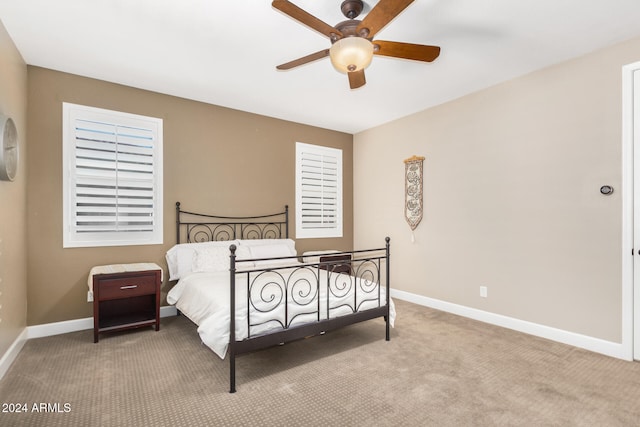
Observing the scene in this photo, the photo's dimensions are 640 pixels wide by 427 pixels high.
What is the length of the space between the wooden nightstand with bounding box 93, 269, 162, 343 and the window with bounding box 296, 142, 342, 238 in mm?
2229

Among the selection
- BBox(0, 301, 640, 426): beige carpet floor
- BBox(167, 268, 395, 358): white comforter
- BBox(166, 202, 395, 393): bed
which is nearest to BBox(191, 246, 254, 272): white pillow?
BBox(166, 202, 395, 393): bed

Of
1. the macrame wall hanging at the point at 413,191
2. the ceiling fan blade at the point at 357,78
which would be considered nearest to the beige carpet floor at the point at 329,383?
the macrame wall hanging at the point at 413,191

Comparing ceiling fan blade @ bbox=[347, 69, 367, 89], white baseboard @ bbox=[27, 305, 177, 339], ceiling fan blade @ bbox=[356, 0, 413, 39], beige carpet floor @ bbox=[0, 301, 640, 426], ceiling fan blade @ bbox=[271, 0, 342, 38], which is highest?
ceiling fan blade @ bbox=[271, 0, 342, 38]

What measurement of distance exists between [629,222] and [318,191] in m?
3.71

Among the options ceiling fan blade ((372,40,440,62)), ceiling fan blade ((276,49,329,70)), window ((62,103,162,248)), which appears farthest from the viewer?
window ((62,103,162,248))

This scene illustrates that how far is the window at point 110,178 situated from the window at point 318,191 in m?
2.03

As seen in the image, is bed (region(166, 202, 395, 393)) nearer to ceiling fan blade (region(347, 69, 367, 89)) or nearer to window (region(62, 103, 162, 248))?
window (region(62, 103, 162, 248))

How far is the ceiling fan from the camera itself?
1857 mm

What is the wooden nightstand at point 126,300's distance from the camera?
3111 millimetres

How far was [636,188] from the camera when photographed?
275 centimetres

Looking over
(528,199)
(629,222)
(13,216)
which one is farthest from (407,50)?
(13,216)

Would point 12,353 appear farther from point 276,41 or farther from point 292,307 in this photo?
point 276,41

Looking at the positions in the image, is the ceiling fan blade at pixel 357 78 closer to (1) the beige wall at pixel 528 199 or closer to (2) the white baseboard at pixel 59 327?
(1) the beige wall at pixel 528 199

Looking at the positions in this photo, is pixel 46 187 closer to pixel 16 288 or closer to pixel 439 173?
pixel 16 288
